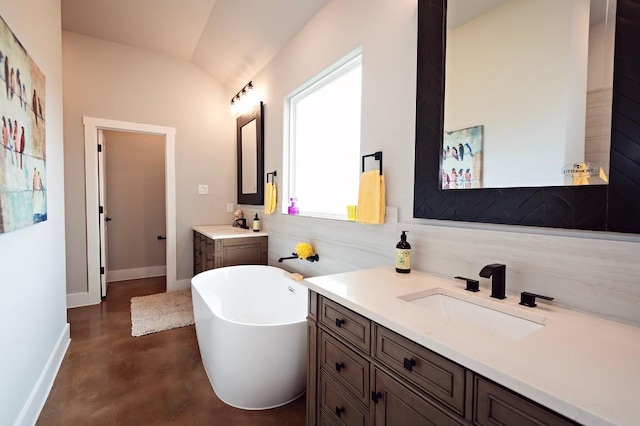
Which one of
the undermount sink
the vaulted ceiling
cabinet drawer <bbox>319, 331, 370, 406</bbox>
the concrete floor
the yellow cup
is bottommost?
the concrete floor

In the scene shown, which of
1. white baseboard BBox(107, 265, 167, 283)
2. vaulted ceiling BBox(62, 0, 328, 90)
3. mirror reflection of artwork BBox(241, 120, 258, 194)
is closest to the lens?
vaulted ceiling BBox(62, 0, 328, 90)

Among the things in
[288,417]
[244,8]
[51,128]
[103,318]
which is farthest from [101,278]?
[244,8]

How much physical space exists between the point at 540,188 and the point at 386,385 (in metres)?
0.88

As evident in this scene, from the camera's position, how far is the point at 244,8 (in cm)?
265

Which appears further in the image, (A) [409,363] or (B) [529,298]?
(B) [529,298]

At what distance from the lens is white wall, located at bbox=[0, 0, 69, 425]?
4.43ft

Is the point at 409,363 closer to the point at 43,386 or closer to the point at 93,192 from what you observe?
the point at 43,386

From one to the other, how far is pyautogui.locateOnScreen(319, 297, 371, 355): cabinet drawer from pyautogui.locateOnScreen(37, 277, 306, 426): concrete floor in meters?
0.84

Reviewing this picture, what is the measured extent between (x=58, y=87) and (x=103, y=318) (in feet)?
7.15

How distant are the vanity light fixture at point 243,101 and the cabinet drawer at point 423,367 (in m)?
3.22

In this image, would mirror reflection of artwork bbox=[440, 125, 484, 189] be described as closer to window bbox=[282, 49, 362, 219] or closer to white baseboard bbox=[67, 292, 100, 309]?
window bbox=[282, 49, 362, 219]

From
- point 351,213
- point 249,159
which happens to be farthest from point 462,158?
point 249,159

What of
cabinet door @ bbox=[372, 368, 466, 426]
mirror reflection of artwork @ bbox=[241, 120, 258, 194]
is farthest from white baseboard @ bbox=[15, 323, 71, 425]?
mirror reflection of artwork @ bbox=[241, 120, 258, 194]

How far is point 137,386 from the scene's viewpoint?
6.44 ft
